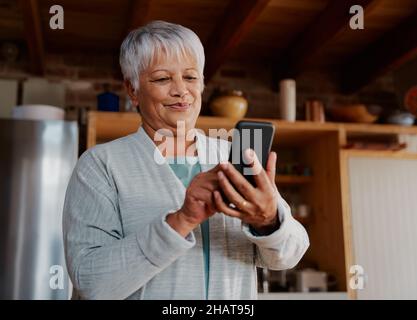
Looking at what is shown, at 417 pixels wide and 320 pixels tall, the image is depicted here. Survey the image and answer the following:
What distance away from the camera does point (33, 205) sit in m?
1.49

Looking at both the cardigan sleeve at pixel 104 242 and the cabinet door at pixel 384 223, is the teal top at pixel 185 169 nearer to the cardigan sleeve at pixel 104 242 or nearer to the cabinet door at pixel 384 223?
the cardigan sleeve at pixel 104 242

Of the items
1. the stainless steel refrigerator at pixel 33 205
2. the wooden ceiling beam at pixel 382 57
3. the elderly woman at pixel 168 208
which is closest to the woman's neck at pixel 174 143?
the elderly woman at pixel 168 208

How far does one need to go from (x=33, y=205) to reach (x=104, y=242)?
3.66 ft

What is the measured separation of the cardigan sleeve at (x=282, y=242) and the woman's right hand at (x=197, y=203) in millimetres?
58

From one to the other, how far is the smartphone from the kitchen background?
3.39 ft

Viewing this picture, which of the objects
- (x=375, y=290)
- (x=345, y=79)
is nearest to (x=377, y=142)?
(x=345, y=79)

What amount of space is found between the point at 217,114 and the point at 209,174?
1.36 meters

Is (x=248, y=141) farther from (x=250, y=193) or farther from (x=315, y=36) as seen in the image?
(x=315, y=36)

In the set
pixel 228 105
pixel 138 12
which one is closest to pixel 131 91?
pixel 138 12

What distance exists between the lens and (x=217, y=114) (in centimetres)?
178

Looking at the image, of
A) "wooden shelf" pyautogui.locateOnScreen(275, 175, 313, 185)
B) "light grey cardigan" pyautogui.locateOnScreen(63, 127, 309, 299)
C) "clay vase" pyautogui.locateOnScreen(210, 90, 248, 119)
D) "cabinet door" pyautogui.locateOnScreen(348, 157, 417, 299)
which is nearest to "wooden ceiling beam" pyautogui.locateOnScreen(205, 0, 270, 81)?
"clay vase" pyautogui.locateOnScreen(210, 90, 248, 119)

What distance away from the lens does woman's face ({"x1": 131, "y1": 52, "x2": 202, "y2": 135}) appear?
0.53 metres

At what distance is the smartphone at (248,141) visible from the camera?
44 cm
